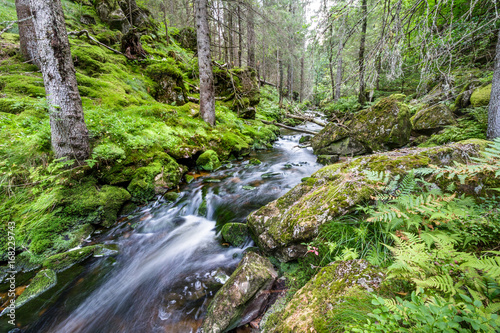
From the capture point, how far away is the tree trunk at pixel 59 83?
359 cm

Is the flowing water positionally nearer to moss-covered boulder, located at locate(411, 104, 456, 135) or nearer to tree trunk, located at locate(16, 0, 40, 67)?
moss-covered boulder, located at locate(411, 104, 456, 135)

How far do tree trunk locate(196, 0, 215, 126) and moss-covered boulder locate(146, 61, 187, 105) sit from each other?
6.13 ft

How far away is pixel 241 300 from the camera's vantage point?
→ 2.42 meters

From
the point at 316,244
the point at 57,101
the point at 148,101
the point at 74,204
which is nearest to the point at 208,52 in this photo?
the point at 148,101

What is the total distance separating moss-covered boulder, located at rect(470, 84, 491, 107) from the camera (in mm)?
5292

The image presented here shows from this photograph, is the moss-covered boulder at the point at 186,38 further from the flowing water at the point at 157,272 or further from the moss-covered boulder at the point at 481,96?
the moss-covered boulder at the point at 481,96

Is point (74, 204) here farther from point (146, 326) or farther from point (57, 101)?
point (146, 326)

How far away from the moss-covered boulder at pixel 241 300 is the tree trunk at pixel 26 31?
911 cm

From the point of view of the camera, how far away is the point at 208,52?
795cm

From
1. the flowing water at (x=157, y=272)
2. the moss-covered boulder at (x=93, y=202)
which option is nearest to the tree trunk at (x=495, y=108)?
the flowing water at (x=157, y=272)

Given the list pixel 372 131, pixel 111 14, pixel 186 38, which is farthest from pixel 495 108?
pixel 186 38

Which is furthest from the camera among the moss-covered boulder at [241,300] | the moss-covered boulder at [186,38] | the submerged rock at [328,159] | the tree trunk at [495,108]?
the moss-covered boulder at [186,38]

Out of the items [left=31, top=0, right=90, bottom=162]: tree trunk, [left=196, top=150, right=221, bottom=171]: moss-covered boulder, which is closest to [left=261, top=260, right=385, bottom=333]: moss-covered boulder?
[left=31, top=0, right=90, bottom=162]: tree trunk

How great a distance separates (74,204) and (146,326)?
3000mm
